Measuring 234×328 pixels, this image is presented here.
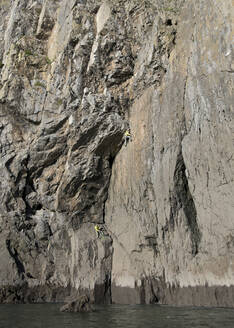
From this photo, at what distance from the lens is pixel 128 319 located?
16.3 meters

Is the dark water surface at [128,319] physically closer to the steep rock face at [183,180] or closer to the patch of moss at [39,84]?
the steep rock face at [183,180]

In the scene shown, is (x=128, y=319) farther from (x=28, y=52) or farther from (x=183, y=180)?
(x=28, y=52)

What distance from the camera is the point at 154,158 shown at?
934 inches

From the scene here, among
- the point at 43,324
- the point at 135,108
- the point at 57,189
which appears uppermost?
the point at 135,108

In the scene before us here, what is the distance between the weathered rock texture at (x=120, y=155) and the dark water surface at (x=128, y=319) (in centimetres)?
223

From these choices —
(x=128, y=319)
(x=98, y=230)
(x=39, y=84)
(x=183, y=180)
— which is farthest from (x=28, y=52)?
(x=128, y=319)

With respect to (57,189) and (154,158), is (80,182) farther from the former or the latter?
(154,158)

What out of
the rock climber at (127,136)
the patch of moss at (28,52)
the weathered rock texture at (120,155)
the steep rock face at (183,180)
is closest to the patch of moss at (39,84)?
the weathered rock texture at (120,155)

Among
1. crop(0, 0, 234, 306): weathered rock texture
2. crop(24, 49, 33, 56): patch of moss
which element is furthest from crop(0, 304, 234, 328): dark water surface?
crop(24, 49, 33, 56): patch of moss

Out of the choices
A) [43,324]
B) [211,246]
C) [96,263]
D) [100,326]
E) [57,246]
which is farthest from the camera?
[57,246]

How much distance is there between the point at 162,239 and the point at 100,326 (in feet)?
29.2

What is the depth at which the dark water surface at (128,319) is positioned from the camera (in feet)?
46.6

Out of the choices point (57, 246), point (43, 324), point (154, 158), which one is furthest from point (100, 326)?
point (57, 246)

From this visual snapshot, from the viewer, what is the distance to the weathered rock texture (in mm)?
19609
